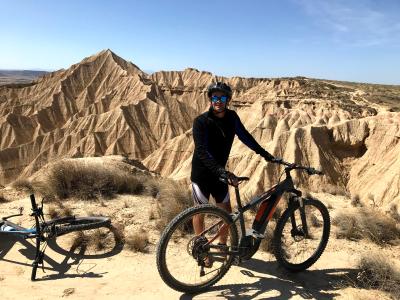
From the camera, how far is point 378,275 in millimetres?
4863

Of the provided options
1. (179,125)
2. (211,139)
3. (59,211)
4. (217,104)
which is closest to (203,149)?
(211,139)

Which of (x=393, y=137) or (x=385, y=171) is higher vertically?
(x=393, y=137)

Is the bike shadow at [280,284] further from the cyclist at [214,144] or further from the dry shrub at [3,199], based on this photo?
the dry shrub at [3,199]

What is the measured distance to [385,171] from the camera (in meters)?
23.2

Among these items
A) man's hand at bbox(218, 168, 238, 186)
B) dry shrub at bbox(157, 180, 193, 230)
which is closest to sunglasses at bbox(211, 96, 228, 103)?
man's hand at bbox(218, 168, 238, 186)

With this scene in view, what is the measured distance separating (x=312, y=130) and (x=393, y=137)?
16.5ft

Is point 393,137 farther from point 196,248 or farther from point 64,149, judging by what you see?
point 64,149

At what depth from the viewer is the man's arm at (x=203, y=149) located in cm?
438

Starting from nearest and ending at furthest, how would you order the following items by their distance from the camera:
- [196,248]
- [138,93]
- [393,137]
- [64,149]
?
[196,248] → [393,137] → [64,149] → [138,93]

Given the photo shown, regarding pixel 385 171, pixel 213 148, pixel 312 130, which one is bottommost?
pixel 385 171

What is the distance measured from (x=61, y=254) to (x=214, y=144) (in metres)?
2.70

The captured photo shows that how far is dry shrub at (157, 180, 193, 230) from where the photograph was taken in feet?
22.1

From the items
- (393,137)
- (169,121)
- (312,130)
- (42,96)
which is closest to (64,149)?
(169,121)

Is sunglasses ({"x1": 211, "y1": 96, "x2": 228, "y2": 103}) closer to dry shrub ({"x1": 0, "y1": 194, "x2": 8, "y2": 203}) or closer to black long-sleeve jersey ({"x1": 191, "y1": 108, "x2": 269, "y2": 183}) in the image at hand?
black long-sleeve jersey ({"x1": 191, "y1": 108, "x2": 269, "y2": 183})
